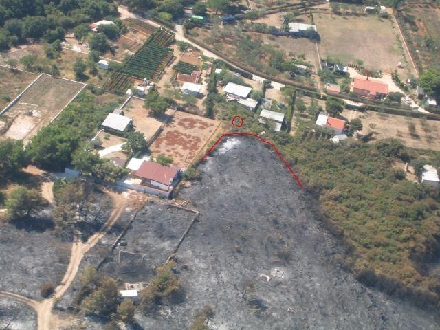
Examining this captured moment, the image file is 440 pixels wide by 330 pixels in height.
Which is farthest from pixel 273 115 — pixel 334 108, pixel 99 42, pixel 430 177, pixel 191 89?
pixel 99 42

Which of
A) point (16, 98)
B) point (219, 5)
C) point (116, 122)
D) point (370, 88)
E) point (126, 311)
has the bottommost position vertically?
point (16, 98)

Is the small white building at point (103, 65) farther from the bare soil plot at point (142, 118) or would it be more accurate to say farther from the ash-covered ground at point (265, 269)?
the ash-covered ground at point (265, 269)

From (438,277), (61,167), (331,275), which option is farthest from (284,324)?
(61,167)

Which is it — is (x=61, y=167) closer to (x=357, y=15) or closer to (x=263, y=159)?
(x=263, y=159)

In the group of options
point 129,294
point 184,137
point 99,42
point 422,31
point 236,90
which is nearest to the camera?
point 129,294

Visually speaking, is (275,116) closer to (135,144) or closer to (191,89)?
(191,89)

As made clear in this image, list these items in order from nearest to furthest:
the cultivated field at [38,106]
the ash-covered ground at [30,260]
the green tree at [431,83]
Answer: the ash-covered ground at [30,260]
the cultivated field at [38,106]
the green tree at [431,83]

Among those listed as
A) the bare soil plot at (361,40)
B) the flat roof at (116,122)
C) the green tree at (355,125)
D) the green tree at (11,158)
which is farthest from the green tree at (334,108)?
the green tree at (11,158)

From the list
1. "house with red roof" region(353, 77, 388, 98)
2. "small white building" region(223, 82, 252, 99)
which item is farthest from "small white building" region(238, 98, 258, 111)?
"house with red roof" region(353, 77, 388, 98)

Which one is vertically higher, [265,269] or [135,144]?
[135,144]
